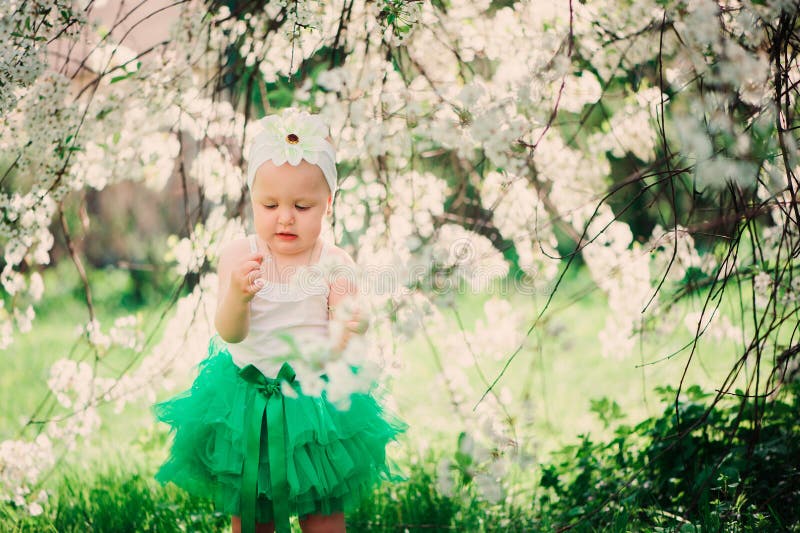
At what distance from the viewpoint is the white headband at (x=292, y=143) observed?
5.42 ft

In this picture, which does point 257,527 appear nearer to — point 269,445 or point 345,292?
point 269,445

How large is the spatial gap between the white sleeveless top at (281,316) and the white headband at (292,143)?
24 cm

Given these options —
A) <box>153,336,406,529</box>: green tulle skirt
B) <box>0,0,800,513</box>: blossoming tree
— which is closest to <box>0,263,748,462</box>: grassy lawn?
<box>0,0,800,513</box>: blossoming tree

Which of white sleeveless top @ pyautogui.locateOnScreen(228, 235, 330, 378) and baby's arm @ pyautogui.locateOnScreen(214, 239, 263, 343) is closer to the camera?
baby's arm @ pyautogui.locateOnScreen(214, 239, 263, 343)

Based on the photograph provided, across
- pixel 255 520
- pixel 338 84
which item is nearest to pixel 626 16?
pixel 338 84

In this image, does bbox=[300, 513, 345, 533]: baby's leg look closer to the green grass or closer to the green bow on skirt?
the green bow on skirt

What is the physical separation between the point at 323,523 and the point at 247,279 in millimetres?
608

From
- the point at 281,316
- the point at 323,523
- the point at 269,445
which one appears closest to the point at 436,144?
the point at 281,316

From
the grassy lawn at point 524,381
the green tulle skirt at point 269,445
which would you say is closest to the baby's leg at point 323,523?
the green tulle skirt at point 269,445

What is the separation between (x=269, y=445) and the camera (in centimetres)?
165

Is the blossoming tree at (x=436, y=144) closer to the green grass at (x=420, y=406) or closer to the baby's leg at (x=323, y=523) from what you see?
the green grass at (x=420, y=406)

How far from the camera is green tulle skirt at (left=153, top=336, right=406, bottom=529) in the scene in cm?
164

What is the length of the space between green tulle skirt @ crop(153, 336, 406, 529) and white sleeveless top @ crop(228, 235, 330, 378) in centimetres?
5

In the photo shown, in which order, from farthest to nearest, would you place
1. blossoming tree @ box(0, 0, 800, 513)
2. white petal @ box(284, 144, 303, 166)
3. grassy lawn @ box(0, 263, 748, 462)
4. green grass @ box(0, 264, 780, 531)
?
grassy lawn @ box(0, 263, 748, 462) < green grass @ box(0, 264, 780, 531) < white petal @ box(284, 144, 303, 166) < blossoming tree @ box(0, 0, 800, 513)
